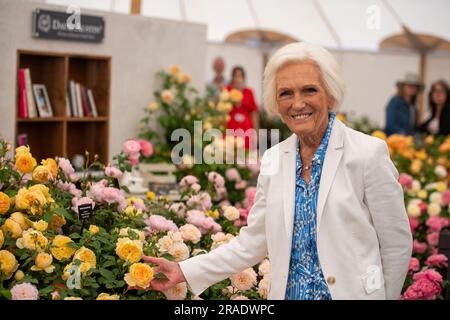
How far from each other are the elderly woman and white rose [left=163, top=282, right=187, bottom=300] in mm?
312

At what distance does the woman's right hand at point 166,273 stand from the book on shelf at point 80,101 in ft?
10.8

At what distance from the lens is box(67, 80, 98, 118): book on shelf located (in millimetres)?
5133

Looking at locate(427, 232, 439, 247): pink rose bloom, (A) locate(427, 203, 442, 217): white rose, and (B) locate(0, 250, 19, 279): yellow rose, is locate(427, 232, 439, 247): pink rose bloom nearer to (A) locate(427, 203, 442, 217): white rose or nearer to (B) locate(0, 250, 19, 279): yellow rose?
(A) locate(427, 203, 442, 217): white rose

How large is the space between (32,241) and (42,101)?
309 centimetres

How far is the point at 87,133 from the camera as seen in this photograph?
554 cm

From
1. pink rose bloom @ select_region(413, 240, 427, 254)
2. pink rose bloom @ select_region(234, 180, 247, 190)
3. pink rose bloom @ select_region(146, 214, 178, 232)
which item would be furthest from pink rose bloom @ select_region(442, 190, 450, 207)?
pink rose bloom @ select_region(146, 214, 178, 232)

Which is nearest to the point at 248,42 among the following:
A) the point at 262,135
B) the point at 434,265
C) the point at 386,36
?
the point at 386,36

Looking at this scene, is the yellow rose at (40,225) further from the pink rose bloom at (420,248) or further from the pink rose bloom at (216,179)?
the pink rose bloom at (420,248)

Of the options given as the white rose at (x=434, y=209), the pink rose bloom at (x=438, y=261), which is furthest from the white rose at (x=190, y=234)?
the white rose at (x=434, y=209)

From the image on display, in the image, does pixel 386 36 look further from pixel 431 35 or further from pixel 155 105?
pixel 155 105

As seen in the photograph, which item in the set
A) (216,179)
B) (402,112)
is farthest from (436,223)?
(402,112)

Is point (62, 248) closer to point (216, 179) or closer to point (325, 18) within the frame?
point (216, 179)

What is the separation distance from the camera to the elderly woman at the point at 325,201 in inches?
67.6

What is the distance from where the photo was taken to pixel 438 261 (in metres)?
3.20
